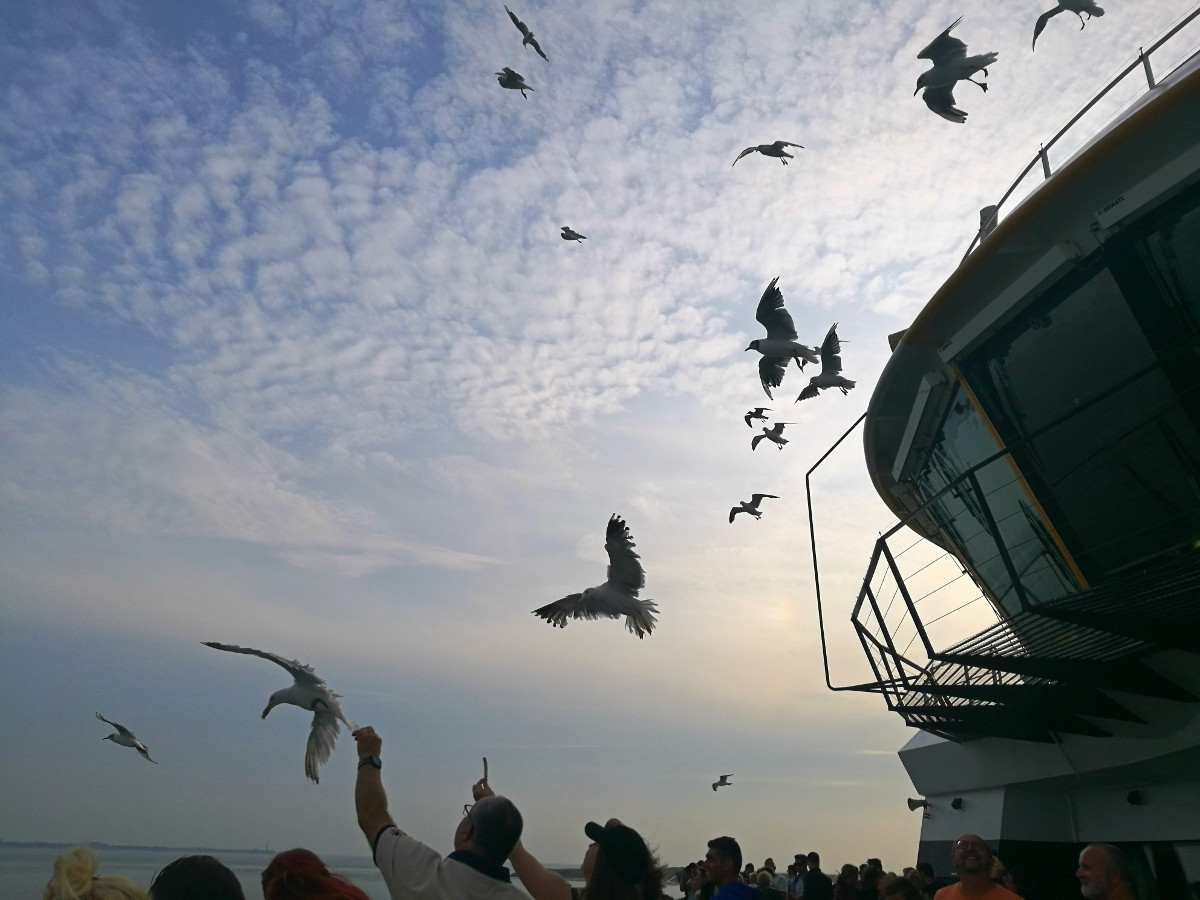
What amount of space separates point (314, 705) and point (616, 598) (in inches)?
330

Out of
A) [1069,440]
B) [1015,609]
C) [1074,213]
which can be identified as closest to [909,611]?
[1069,440]

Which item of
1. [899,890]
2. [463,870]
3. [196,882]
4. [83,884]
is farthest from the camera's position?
[899,890]

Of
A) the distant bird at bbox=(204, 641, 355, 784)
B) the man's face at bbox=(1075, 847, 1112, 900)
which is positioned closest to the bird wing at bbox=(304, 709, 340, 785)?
the distant bird at bbox=(204, 641, 355, 784)

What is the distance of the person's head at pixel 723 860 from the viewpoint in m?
5.71

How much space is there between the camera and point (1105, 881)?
5.50 metres

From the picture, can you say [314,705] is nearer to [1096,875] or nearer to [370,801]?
[370,801]

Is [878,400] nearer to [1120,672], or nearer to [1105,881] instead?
[1120,672]

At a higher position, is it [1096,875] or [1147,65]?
[1147,65]

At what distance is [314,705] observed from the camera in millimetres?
7801

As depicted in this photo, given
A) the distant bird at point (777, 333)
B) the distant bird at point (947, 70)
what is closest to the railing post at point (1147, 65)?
the distant bird at point (947, 70)

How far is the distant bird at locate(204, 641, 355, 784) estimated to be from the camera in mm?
7641

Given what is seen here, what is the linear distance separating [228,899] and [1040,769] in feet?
46.2

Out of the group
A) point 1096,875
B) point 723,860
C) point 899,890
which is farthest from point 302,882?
point 899,890

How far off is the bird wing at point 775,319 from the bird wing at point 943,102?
4.85 metres
